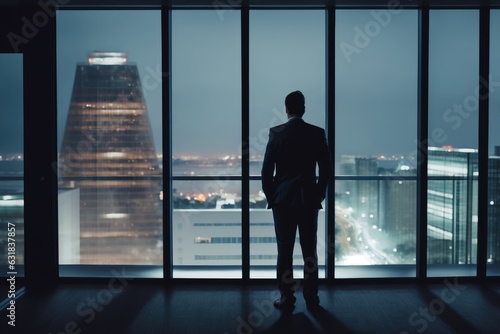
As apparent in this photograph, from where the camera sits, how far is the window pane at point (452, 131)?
4.34 meters

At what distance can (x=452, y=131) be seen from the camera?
14.3 ft

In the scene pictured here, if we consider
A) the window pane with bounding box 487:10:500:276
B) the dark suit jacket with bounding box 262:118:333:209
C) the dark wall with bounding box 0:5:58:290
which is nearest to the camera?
the dark suit jacket with bounding box 262:118:333:209

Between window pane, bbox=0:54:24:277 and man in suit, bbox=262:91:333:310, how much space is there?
8.13 feet

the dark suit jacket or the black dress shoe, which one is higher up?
the dark suit jacket

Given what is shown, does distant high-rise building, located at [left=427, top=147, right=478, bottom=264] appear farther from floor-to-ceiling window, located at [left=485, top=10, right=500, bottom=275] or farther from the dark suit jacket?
the dark suit jacket

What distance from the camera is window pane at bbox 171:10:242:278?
4320 millimetres

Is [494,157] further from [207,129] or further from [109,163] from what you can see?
[109,163]

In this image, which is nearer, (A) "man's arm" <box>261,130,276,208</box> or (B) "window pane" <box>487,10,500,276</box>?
(A) "man's arm" <box>261,130,276,208</box>

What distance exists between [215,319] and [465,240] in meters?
2.63

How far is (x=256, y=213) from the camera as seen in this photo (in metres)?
4.33

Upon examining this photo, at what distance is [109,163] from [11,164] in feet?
3.04

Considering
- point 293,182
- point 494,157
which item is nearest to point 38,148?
point 293,182

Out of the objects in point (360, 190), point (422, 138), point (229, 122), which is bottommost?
point (360, 190)

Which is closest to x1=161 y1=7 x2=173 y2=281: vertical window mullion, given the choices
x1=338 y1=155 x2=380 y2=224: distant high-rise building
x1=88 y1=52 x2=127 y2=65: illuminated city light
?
x1=88 y1=52 x2=127 y2=65: illuminated city light
